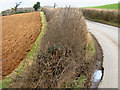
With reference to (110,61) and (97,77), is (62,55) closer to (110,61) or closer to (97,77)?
(97,77)

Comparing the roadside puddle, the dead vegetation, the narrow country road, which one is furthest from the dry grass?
the narrow country road

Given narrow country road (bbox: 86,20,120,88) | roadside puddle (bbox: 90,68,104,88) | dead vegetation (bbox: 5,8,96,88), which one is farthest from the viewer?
narrow country road (bbox: 86,20,120,88)

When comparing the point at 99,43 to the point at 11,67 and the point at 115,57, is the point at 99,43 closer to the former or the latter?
the point at 115,57

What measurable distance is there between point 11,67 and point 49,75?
15.4 ft

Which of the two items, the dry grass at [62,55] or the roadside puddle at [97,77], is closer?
the dry grass at [62,55]

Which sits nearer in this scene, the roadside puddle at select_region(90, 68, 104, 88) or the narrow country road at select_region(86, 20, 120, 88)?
the roadside puddle at select_region(90, 68, 104, 88)

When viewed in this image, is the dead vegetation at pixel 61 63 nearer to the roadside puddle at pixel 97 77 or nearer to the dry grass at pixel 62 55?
the dry grass at pixel 62 55

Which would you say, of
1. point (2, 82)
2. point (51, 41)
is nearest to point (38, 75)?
point (51, 41)

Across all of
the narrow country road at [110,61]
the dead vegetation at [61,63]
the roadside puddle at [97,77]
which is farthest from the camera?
the narrow country road at [110,61]

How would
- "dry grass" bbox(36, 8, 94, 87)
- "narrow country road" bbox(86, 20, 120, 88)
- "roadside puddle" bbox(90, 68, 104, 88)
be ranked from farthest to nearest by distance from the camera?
"narrow country road" bbox(86, 20, 120, 88) → "roadside puddle" bbox(90, 68, 104, 88) → "dry grass" bbox(36, 8, 94, 87)

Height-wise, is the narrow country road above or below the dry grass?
below

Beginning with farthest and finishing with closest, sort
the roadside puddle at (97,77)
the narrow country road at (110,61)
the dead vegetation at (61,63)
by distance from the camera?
the narrow country road at (110,61)
the roadside puddle at (97,77)
the dead vegetation at (61,63)

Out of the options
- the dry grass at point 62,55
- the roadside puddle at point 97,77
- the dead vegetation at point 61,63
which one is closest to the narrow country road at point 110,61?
the roadside puddle at point 97,77

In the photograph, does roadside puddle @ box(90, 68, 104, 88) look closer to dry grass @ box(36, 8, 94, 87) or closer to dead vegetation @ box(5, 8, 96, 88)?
dead vegetation @ box(5, 8, 96, 88)
